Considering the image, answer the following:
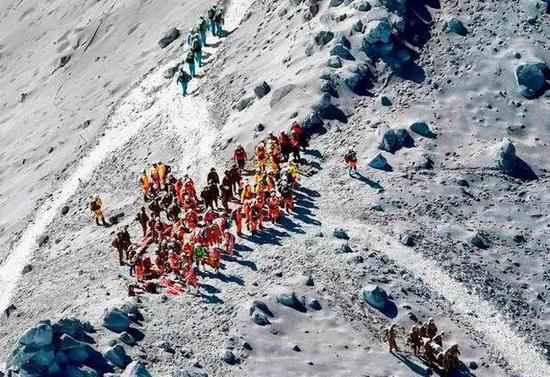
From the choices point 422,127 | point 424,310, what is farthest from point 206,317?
point 422,127

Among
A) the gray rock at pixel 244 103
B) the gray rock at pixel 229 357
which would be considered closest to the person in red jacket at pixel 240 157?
the gray rock at pixel 244 103

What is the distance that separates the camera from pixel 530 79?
52.1 meters

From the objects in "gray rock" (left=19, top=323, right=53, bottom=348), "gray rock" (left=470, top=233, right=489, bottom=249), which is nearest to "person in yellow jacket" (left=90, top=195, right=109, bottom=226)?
"gray rock" (left=19, top=323, right=53, bottom=348)

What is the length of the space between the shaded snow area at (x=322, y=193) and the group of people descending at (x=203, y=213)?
0.83 m

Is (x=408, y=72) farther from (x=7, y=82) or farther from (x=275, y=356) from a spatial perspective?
(x=7, y=82)

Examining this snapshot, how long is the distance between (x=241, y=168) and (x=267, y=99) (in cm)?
754

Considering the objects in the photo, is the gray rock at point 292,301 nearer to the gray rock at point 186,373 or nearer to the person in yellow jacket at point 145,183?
the gray rock at point 186,373

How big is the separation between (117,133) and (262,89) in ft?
48.1

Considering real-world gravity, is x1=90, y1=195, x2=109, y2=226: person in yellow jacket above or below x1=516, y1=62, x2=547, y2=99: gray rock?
above

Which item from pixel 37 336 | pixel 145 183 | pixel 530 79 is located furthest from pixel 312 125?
pixel 37 336

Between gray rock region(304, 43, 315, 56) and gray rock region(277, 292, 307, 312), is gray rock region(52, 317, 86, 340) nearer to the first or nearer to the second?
gray rock region(277, 292, 307, 312)

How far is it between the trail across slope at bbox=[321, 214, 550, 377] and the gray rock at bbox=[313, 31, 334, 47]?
17.1m

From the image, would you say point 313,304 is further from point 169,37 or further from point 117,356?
point 169,37

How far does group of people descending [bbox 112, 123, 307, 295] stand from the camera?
4044 centimetres
